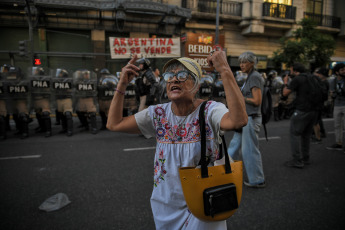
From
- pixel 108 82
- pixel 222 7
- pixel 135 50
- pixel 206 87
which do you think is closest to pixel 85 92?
pixel 108 82

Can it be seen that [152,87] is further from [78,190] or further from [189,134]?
[189,134]

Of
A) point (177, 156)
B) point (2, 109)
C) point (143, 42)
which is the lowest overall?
point (2, 109)

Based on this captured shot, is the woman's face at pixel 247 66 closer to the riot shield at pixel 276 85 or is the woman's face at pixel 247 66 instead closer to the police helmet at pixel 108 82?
the police helmet at pixel 108 82

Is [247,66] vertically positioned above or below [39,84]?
above

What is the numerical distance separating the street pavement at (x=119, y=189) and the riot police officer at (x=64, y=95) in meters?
1.18

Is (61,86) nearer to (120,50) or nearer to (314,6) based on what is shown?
(120,50)

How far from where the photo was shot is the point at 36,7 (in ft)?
42.2

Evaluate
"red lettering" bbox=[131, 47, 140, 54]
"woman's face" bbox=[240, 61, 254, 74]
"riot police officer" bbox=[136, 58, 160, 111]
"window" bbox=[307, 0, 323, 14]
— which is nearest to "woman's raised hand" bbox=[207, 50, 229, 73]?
"woman's face" bbox=[240, 61, 254, 74]

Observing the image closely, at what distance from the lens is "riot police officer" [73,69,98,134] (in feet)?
24.2

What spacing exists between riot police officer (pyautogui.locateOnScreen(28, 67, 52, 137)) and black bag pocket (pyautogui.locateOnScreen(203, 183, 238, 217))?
6.55m

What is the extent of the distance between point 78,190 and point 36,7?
12561mm

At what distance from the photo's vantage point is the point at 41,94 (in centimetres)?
713

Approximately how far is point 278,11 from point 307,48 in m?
4.98

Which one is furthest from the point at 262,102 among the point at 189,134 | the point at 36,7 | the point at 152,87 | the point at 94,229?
the point at 36,7
